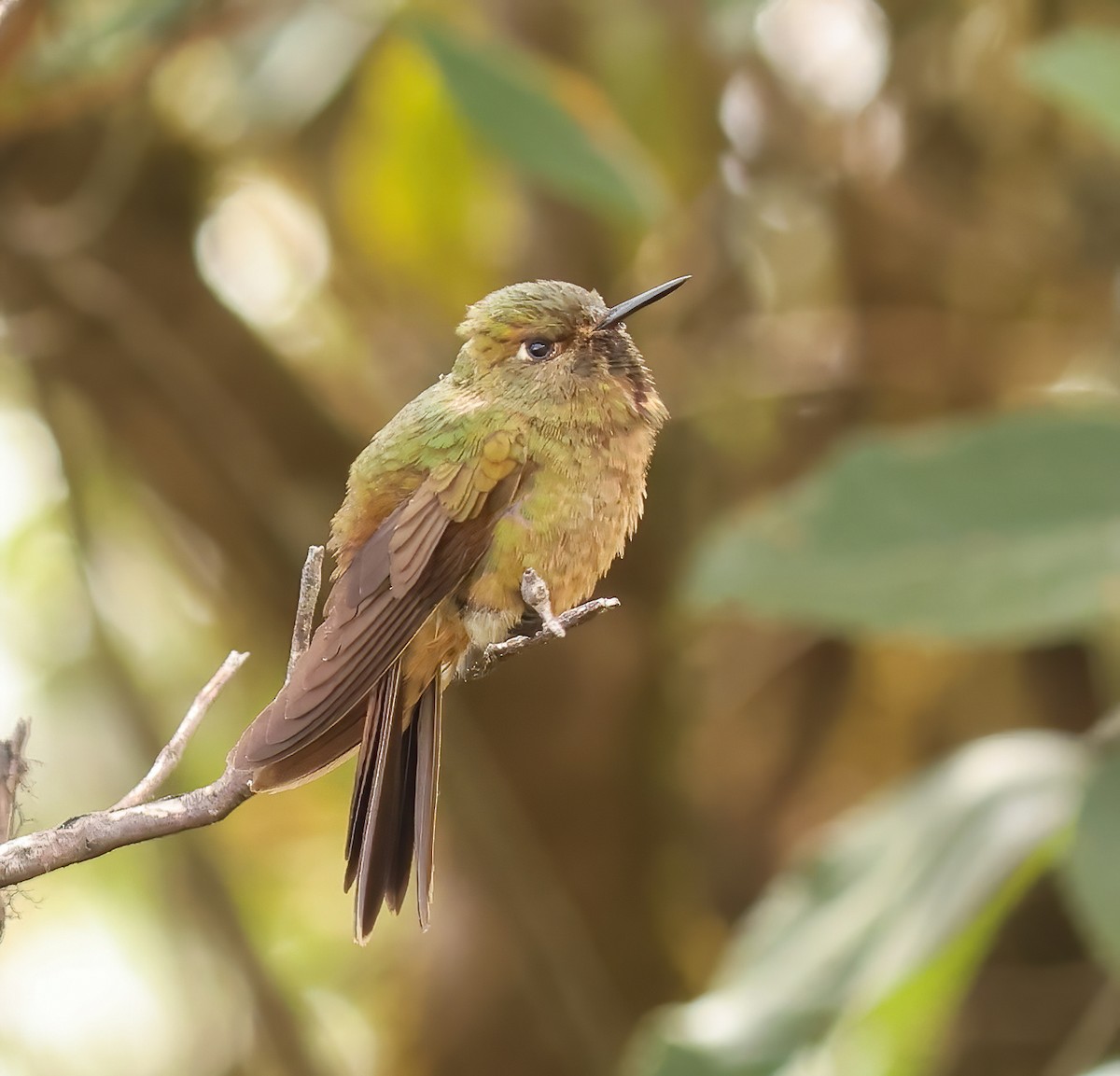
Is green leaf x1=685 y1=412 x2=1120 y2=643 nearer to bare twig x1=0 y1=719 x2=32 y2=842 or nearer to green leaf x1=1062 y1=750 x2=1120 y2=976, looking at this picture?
green leaf x1=1062 y1=750 x2=1120 y2=976

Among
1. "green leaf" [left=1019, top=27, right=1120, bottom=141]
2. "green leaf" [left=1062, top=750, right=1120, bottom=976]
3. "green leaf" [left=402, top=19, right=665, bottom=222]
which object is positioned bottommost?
"green leaf" [left=1062, top=750, right=1120, bottom=976]

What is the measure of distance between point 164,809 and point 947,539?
1944mm

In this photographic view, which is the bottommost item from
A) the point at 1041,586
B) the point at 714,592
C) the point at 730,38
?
the point at 1041,586

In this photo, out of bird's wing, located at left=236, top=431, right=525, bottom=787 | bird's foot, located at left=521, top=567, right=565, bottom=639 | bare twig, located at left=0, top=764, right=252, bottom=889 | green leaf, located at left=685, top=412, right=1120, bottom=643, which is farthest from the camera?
green leaf, located at left=685, top=412, right=1120, bottom=643

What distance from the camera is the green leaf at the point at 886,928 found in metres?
2.47

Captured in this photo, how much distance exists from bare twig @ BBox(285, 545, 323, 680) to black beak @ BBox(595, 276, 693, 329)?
30cm

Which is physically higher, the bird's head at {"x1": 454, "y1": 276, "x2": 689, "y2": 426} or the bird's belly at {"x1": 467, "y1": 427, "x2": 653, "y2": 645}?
the bird's head at {"x1": 454, "y1": 276, "x2": 689, "y2": 426}

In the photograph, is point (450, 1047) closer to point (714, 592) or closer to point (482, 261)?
point (714, 592)

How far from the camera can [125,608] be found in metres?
4.42

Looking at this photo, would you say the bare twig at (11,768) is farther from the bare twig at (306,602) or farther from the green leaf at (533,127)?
the green leaf at (533,127)

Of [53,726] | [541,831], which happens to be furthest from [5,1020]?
[541,831]

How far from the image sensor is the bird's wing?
1.09 m

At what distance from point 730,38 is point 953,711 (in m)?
1.85

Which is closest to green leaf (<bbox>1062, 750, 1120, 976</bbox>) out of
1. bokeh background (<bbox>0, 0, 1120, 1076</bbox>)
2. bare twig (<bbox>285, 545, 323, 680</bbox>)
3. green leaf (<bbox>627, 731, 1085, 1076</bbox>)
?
bokeh background (<bbox>0, 0, 1120, 1076</bbox>)
